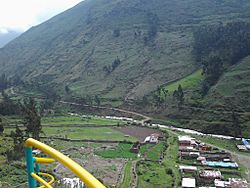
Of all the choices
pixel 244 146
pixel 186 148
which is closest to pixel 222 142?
pixel 244 146

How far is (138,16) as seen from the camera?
363 ft

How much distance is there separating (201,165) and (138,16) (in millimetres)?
85882

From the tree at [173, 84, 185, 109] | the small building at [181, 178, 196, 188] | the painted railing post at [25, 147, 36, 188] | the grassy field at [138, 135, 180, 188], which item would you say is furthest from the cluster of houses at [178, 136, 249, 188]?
the painted railing post at [25, 147, 36, 188]

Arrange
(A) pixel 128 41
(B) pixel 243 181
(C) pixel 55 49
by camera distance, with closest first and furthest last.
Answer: (B) pixel 243 181 → (A) pixel 128 41 → (C) pixel 55 49

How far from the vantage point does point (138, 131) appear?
45.4 meters

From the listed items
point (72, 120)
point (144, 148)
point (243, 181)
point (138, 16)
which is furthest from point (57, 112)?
point (138, 16)

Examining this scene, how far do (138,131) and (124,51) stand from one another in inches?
1945

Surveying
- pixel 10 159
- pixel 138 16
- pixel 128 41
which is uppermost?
pixel 138 16

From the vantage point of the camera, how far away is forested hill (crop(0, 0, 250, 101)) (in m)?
74.1

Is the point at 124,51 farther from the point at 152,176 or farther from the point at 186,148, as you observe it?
the point at 152,176

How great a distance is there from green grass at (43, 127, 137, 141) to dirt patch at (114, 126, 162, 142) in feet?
3.58

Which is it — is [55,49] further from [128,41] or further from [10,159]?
[10,159]

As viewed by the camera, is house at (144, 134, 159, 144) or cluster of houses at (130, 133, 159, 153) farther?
house at (144, 134, 159, 144)

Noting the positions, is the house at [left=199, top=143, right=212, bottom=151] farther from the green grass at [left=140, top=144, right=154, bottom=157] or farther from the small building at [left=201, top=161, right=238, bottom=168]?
the green grass at [left=140, top=144, right=154, bottom=157]
